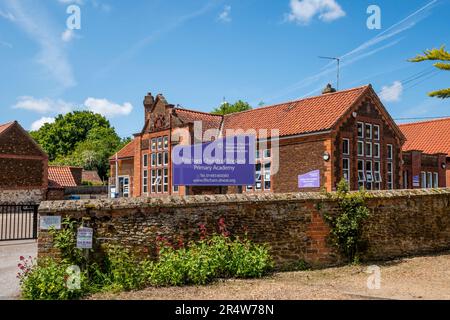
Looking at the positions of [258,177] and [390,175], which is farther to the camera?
[390,175]

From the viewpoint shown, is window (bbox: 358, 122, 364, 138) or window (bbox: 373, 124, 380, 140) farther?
window (bbox: 373, 124, 380, 140)

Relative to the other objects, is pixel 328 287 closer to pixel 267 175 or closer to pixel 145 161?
pixel 267 175

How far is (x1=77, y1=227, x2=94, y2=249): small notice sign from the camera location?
9773mm

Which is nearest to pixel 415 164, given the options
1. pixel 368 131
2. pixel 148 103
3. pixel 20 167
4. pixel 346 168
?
pixel 368 131

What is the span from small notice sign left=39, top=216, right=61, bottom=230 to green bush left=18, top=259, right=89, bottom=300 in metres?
0.86

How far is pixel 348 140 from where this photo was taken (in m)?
26.6

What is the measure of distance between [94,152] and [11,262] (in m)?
65.1

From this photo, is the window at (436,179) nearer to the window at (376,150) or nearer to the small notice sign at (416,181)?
the small notice sign at (416,181)

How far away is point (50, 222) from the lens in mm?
9812

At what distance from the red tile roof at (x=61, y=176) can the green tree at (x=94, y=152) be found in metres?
25.8

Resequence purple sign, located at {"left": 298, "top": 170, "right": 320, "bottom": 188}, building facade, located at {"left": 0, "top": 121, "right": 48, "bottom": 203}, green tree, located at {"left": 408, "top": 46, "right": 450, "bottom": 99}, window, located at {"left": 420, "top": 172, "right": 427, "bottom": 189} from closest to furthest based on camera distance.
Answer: green tree, located at {"left": 408, "top": 46, "right": 450, "bottom": 99} → purple sign, located at {"left": 298, "top": 170, "right": 320, "bottom": 188} → window, located at {"left": 420, "top": 172, "right": 427, "bottom": 189} → building facade, located at {"left": 0, "top": 121, "right": 48, "bottom": 203}

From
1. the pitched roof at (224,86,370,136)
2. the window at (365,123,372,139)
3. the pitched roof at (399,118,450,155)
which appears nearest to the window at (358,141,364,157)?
the window at (365,123,372,139)

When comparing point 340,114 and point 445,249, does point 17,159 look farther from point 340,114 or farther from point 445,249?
point 445,249

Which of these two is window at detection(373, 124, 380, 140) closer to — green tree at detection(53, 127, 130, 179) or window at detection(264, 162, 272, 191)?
window at detection(264, 162, 272, 191)
